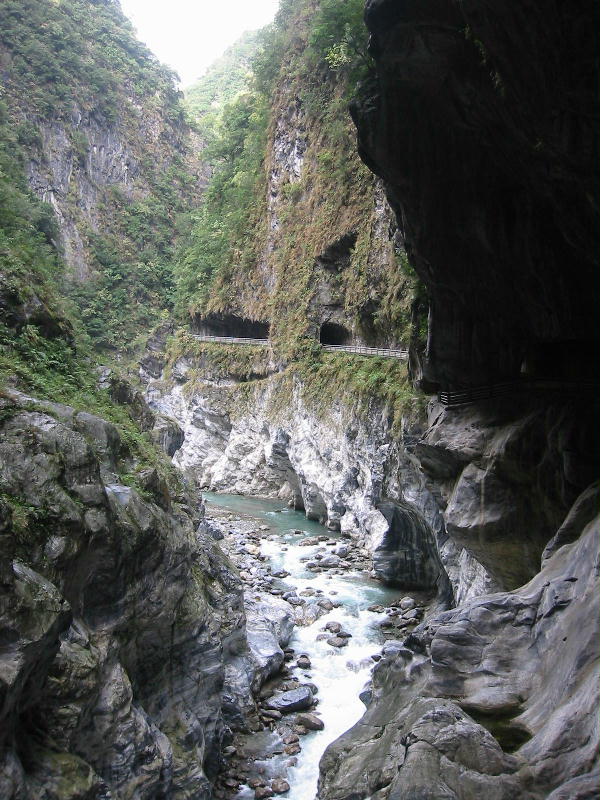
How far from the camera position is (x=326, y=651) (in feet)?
47.0

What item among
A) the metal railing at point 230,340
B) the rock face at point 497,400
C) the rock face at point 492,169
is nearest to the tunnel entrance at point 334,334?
the metal railing at point 230,340

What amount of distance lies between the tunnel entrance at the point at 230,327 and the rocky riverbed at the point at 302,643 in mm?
15708

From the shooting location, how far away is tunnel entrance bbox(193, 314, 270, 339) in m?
36.4

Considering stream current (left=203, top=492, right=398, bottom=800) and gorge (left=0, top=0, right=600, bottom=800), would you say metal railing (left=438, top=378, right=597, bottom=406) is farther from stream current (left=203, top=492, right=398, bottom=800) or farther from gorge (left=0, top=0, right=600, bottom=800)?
stream current (left=203, top=492, right=398, bottom=800)

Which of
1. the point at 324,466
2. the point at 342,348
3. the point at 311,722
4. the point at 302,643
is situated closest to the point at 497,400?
the point at 311,722

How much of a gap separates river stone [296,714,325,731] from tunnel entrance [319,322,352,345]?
18.9 metres

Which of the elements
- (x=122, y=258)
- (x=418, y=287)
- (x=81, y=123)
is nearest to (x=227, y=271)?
(x=122, y=258)

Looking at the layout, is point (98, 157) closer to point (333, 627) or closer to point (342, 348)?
point (342, 348)

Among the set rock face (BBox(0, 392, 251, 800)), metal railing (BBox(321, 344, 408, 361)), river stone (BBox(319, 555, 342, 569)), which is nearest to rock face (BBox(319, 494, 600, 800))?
rock face (BBox(0, 392, 251, 800))

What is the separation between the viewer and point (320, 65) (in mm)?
30734

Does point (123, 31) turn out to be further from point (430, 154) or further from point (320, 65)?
point (430, 154)

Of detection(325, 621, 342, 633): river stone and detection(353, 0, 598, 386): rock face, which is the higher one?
detection(353, 0, 598, 386): rock face

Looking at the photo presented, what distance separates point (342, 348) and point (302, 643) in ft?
49.6

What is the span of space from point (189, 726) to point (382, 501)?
11598 mm
